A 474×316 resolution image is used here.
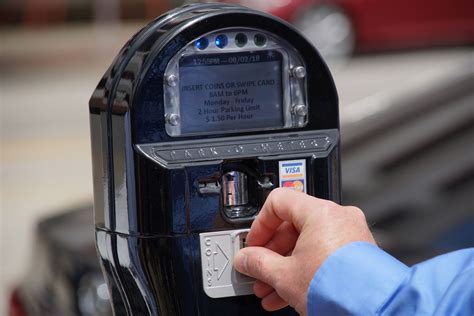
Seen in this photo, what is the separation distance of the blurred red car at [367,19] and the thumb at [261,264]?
11.5m

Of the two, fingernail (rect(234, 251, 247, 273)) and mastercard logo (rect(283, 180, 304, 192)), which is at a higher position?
mastercard logo (rect(283, 180, 304, 192))

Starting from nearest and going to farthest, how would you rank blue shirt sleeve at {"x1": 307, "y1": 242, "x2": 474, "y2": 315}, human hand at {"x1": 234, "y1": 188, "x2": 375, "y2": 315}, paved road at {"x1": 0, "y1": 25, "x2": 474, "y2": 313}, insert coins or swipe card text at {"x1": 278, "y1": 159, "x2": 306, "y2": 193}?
blue shirt sleeve at {"x1": 307, "y1": 242, "x2": 474, "y2": 315} < human hand at {"x1": 234, "y1": 188, "x2": 375, "y2": 315} < insert coins or swipe card text at {"x1": 278, "y1": 159, "x2": 306, "y2": 193} < paved road at {"x1": 0, "y1": 25, "x2": 474, "y2": 313}

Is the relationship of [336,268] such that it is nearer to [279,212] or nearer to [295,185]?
[279,212]

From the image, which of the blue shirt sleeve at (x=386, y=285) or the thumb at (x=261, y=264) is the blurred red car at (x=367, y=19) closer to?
the thumb at (x=261, y=264)

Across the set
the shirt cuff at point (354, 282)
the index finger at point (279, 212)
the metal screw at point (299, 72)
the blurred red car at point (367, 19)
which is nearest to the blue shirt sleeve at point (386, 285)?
the shirt cuff at point (354, 282)

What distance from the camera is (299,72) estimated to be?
205 centimetres

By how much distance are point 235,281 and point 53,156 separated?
847 cm

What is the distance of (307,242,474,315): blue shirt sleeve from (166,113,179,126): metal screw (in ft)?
1.35

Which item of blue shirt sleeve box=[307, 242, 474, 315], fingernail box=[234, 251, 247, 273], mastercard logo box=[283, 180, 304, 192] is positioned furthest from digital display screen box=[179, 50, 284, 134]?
blue shirt sleeve box=[307, 242, 474, 315]

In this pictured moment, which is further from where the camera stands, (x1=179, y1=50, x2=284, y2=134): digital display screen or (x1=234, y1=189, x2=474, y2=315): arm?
(x1=179, y1=50, x2=284, y2=134): digital display screen

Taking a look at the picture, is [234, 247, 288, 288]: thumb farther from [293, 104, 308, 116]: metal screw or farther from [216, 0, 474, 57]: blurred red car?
[216, 0, 474, 57]: blurred red car

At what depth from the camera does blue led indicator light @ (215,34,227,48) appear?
2.00 m

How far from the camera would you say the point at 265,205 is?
194 cm

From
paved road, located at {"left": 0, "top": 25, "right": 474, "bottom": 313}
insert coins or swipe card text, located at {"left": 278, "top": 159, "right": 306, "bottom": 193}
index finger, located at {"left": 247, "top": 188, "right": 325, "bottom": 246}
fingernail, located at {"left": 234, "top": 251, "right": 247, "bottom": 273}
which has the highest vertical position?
insert coins or swipe card text, located at {"left": 278, "top": 159, "right": 306, "bottom": 193}
